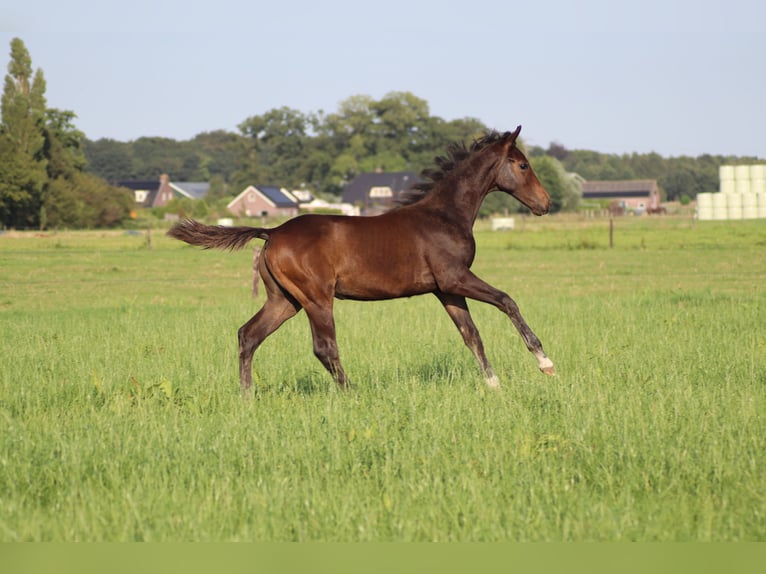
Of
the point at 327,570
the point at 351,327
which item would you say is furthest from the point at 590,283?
the point at 327,570

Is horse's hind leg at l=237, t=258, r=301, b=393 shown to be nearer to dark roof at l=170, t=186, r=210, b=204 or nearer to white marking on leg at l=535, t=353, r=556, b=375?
white marking on leg at l=535, t=353, r=556, b=375

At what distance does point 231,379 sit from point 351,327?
5.33m

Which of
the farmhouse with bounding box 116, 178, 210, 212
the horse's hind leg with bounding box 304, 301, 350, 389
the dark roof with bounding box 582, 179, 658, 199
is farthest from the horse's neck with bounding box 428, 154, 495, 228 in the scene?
the dark roof with bounding box 582, 179, 658, 199

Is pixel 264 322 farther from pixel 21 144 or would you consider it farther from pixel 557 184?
pixel 557 184

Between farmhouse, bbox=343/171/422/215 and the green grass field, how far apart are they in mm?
104402

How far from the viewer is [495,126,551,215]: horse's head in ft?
31.8

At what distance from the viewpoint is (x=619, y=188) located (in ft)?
552

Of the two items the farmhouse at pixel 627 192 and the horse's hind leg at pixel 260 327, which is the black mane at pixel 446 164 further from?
the farmhouse at pixel 627 192

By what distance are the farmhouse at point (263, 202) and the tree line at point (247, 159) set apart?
10.0 feet

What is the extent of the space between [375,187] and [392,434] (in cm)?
11415

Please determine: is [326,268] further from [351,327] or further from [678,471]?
[351,327]

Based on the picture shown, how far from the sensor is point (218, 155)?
18838cm

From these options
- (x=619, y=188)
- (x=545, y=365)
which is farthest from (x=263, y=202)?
(x=545, y=365)

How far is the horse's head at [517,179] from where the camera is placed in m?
9.69
